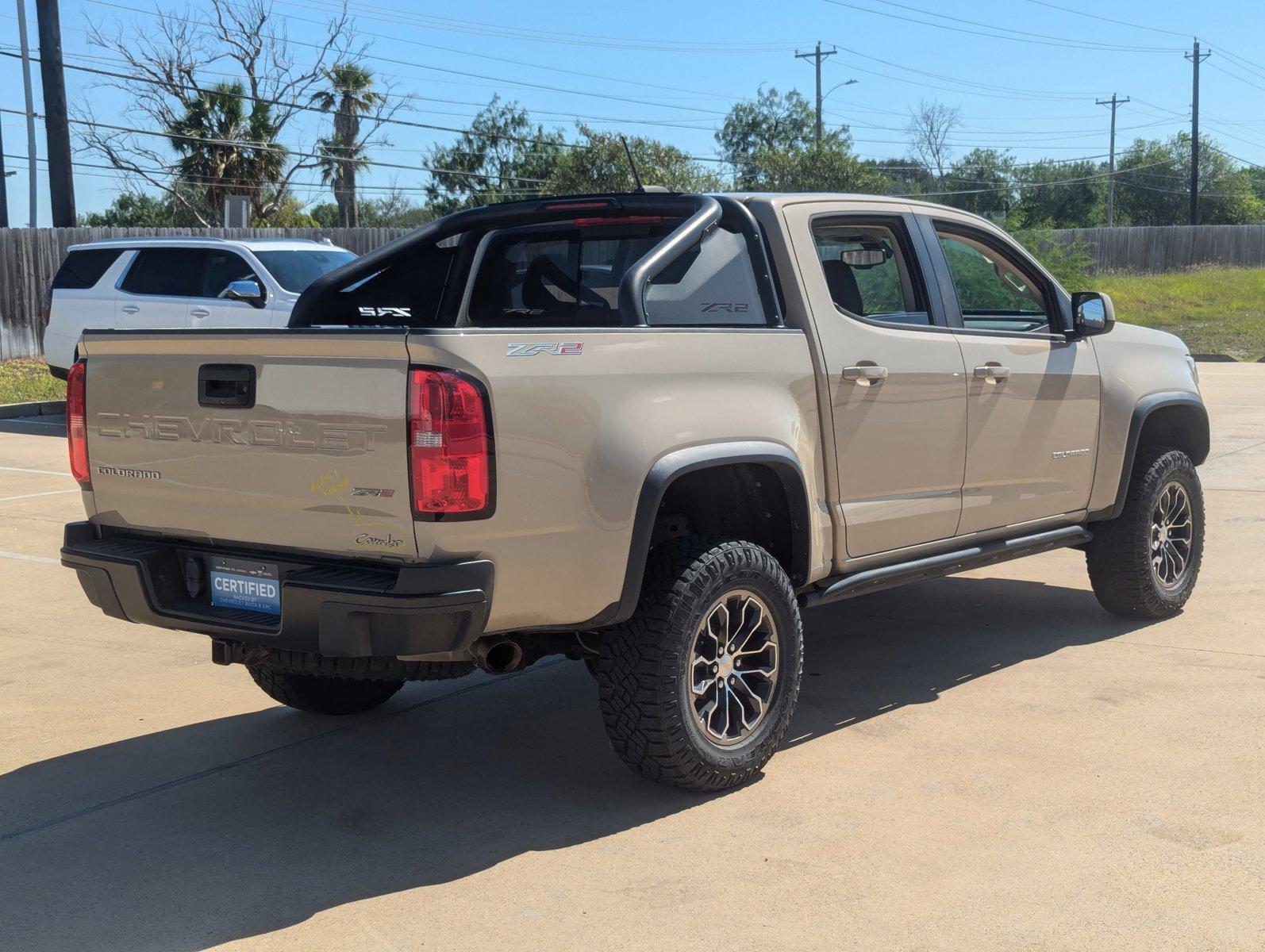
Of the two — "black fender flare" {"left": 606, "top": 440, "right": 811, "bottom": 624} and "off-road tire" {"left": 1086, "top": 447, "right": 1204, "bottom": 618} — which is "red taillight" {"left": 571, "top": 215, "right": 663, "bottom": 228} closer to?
"black fender flare" {"left": 606, "top": 440, "right": 811, "bottom": 624}

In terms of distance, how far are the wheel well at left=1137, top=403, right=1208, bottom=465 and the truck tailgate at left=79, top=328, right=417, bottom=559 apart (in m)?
4.17

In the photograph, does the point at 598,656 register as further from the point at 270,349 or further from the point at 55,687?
the point at 55,687

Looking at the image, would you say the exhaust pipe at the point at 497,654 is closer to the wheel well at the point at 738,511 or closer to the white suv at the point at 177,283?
the wheel well at the point at 738,511

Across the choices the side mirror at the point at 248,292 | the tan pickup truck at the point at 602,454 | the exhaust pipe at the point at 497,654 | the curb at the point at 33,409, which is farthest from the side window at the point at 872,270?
the curb at the point at 33,409

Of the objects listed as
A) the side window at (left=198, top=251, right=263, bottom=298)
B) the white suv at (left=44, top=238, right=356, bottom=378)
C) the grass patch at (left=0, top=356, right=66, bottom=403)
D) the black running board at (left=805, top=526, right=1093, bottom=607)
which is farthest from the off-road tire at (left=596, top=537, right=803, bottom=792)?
the grass patch at (left=0, top=356, right=66, bottom=403)

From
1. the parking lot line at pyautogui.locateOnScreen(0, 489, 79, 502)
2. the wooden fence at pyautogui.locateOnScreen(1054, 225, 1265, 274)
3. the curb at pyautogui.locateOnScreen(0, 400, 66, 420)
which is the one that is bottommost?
the parking lot line at pyautogui.locateOnScreen(0, 489, 79, 502)

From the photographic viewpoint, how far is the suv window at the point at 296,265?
47.0 feet

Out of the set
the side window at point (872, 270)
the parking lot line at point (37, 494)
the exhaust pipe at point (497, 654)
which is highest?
the side window at point (872, 270)

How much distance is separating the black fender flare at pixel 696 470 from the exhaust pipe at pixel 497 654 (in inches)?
12.0

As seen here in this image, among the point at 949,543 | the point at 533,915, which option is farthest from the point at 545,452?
the point at 949,543

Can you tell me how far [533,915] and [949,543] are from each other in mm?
2569

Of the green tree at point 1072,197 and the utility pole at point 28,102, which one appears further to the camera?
the green tree at point 1072,197

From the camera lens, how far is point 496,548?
3898mm

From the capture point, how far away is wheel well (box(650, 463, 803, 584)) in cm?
477
